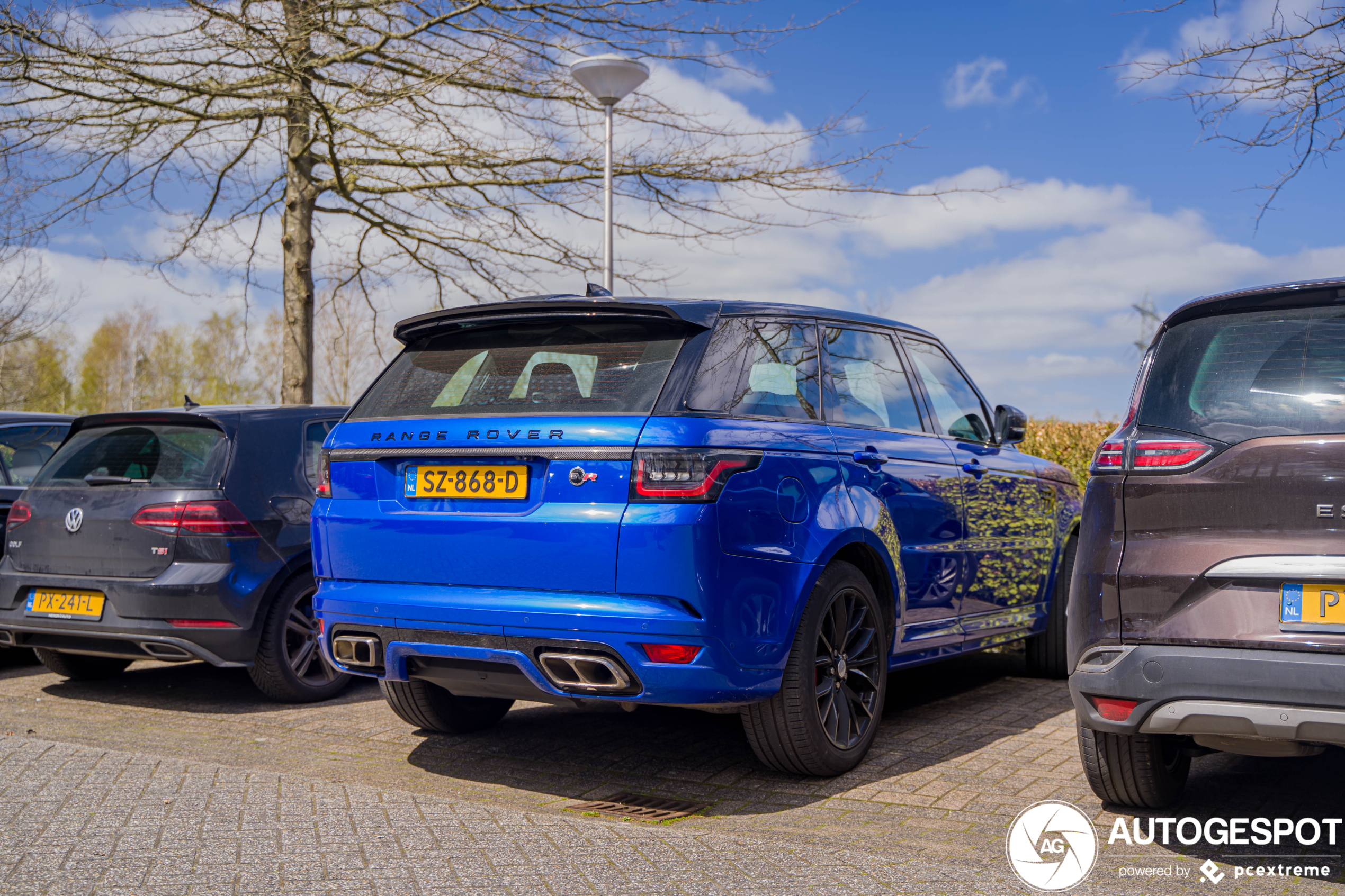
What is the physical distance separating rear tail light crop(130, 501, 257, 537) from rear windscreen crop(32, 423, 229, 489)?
0.38 feet

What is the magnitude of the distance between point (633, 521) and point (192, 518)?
3.06 metres

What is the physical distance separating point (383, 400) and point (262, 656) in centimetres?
213

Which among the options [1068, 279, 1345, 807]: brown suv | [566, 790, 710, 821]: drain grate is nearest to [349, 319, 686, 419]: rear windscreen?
[566, 790, 710, 821]: drain grate

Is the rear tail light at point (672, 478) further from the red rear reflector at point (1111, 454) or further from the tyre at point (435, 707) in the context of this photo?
the tyre at point (435, 707)

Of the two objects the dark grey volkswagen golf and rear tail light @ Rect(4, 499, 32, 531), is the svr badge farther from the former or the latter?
rear tail light @ Rect(4, 499, 32, 531)

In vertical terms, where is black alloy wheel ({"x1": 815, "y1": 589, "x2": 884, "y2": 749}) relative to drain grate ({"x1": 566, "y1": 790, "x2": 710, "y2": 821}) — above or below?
above

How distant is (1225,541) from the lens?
11.5 ft

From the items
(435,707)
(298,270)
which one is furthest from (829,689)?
(298,270)

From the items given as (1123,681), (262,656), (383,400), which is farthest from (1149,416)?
(262,656)

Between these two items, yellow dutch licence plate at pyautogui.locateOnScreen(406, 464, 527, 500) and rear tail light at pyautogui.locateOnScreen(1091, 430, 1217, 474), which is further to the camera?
yellow dutch licence plate at pyautogui.locateOnScreen(406, 464, 527, 500)

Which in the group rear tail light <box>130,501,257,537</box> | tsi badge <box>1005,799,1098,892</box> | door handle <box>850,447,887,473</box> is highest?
door handle <box>850,447,887,473</box>

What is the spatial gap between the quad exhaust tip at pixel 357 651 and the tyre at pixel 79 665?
3.05 m

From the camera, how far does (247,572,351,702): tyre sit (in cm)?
620

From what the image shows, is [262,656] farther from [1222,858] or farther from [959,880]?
[1222,858]
